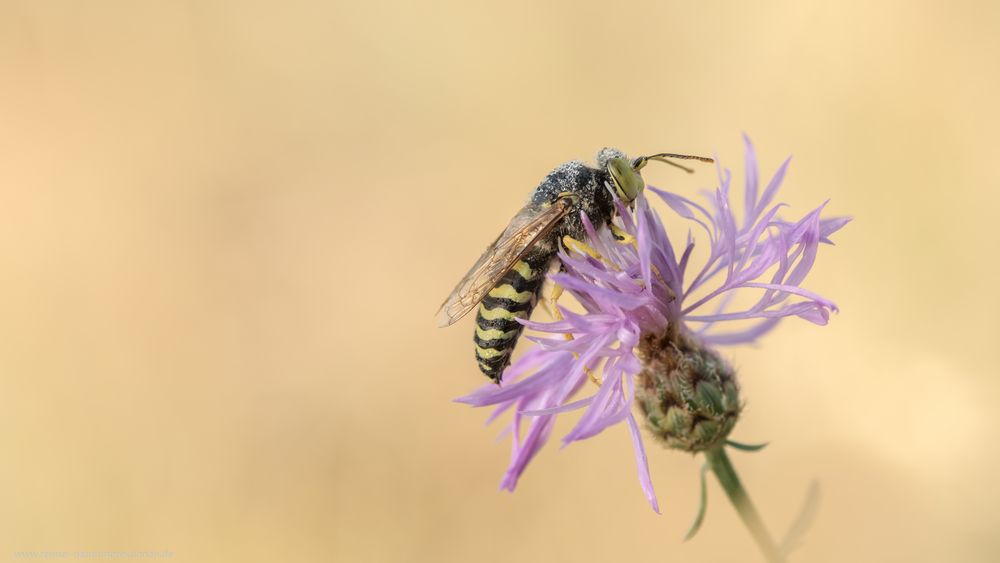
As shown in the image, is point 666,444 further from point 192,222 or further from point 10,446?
→ point 192,222

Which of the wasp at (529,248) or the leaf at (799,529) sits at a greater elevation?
the wasp at (529,248)

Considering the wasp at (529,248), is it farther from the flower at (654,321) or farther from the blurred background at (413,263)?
the blurred background at (413,263)

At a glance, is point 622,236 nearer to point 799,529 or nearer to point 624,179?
point 624,179

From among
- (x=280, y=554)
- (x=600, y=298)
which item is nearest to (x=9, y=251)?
(x=280, y=554)

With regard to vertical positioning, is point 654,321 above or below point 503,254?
below

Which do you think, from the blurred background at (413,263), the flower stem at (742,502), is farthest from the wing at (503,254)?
the blurred background at (413,263)

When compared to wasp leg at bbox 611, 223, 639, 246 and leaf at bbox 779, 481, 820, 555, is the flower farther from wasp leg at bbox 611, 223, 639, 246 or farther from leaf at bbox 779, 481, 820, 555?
leaf at bbox 779, 481, 820, 555

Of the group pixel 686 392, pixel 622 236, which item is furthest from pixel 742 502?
pixel 622 236
